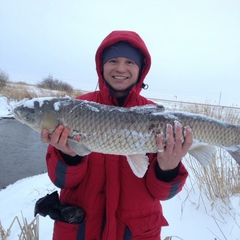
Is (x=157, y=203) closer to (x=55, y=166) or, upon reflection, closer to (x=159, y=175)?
(x=159, y=175)

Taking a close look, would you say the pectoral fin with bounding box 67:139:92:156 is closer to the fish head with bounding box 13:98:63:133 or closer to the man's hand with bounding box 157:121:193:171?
the fish head with bounding box 13:98:63:133

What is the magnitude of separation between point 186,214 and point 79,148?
2073mm

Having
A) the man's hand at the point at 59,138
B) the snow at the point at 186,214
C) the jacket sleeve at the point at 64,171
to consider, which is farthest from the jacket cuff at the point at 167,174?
the snow at the point at 186,214

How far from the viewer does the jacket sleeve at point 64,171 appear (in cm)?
188

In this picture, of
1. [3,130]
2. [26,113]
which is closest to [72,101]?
[26,113]

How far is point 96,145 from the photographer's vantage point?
188 centimetres

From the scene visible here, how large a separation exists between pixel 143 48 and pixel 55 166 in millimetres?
1306

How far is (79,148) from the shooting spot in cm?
183

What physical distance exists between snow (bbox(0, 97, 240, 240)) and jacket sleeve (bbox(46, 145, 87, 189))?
0.78 m

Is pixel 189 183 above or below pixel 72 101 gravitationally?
below

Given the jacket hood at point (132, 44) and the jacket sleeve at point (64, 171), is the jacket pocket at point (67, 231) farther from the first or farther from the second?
the jacket hood at point (132, 44)

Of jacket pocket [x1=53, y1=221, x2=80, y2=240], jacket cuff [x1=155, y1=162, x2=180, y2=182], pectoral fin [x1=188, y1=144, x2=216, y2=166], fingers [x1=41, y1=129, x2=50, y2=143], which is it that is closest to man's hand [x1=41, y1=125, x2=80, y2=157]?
fingers [x1=41, y1=129, x2=50, y2=143]

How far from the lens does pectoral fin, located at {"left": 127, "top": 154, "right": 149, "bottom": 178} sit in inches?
72.9

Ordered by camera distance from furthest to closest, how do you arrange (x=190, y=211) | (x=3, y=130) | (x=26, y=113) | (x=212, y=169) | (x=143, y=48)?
(x=3, y=130)
(x=212, y=169)
(x=190, y=211)
(x=143, y=48)
(x=26, y=113)
